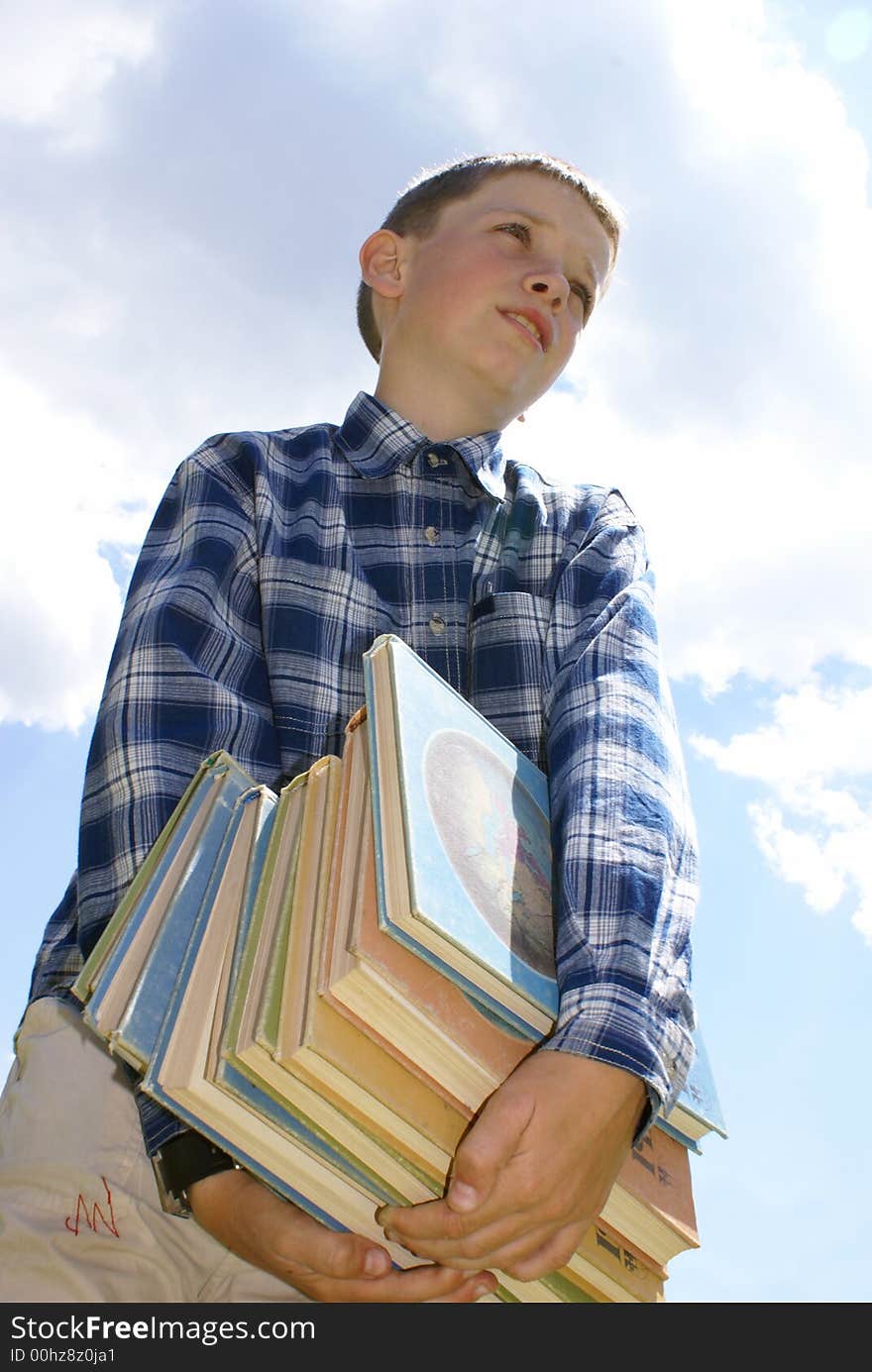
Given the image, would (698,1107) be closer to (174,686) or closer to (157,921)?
(157,921)

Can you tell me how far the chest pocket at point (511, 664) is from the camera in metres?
1.97

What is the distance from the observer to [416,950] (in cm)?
123

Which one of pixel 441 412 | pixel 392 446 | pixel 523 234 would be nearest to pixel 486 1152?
pixel 392 446

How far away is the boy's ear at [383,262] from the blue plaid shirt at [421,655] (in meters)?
0.58

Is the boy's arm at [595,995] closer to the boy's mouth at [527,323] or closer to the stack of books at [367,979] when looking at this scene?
the stack of books at [367,979]

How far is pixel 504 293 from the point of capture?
8.27ft

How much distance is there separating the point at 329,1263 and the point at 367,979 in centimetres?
41

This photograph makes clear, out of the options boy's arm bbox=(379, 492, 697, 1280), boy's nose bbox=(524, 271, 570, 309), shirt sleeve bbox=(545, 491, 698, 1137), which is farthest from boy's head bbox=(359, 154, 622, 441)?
boy's arm bbox=(379, 492, 697, 1280)

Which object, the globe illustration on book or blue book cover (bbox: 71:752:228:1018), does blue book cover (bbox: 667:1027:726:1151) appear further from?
blue book cover (bbox: 71:752:228:1018)

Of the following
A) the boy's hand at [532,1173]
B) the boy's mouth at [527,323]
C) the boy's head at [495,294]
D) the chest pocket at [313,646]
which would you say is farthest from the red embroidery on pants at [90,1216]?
the boy's mouth at [527,323]

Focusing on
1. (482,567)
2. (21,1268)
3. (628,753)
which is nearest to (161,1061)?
(21,1268)

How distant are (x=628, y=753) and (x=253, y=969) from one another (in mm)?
667

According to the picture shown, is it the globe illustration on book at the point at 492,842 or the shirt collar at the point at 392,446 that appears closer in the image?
the globe illustration on book at the point at 492,842
